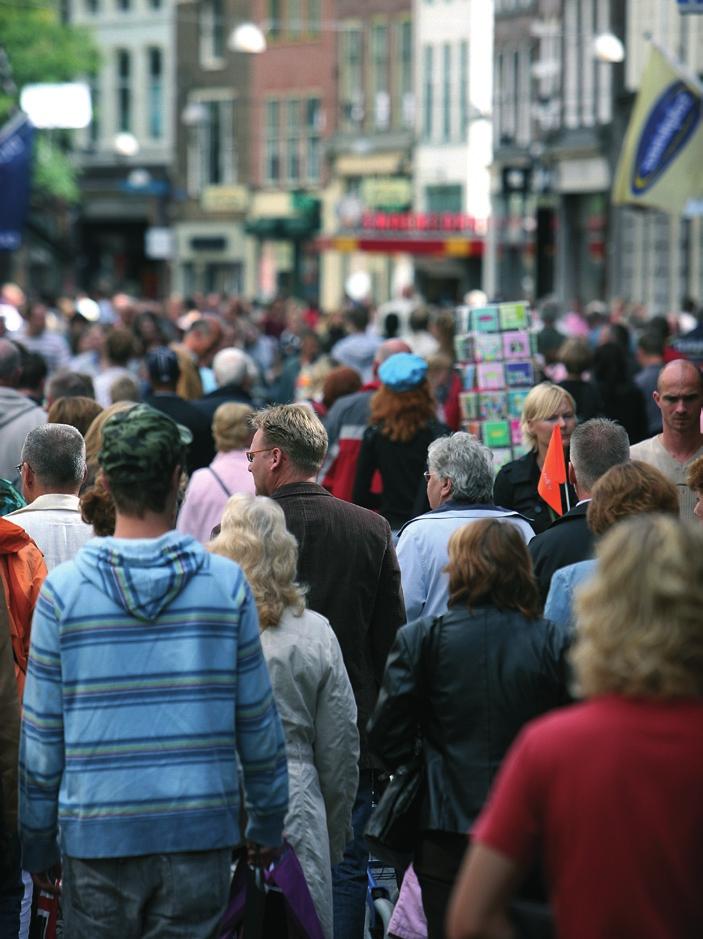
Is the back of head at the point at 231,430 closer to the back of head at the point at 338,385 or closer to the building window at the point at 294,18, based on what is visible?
the back of head at the point at 338,385

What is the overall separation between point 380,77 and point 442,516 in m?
50.0

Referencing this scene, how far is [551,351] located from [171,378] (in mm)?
5602

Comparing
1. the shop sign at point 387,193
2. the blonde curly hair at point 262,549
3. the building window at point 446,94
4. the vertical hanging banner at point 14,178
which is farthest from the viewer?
the shop sign at point 387,193

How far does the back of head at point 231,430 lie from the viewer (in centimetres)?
941

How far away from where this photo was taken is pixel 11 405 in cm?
1009

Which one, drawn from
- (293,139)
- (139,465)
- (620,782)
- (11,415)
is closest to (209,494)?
(11,415)

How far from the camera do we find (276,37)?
197 feet

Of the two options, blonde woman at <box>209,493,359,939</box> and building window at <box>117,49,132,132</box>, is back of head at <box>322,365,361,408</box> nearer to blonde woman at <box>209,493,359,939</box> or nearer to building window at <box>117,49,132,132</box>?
blonde woman at <box>209,493,359,939</box>

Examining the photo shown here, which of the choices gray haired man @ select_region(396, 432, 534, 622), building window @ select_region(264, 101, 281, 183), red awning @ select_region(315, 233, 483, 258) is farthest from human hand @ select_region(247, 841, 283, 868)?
building window @ select_region(264, 101, 281, 183)

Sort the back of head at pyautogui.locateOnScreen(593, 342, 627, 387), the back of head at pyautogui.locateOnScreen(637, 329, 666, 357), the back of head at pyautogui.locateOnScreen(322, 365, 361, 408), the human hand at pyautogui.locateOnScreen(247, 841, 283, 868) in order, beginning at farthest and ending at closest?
1. the back of head at pyautogui.locateOnScreen(637, 329, 666, 357)
2. the back of head at pyautogui.locateOnScreen(593, 342, 627, 387)
3. the back of head at pyautogui.locateOnScreen(322, 365, 361, 408)
4. the human hand at pyautogui.locateOnScreen(247, 841, 283, 868)

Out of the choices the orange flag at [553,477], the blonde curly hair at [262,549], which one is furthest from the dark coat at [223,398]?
the blonde curly hair at [262,549]

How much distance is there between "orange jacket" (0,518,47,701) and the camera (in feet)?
19.8

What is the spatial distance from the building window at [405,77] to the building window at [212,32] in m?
9.79

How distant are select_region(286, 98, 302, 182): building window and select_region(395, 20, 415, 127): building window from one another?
538 centimetres
